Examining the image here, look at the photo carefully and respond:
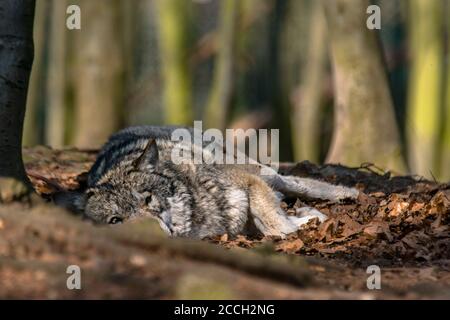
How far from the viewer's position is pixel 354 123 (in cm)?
1072

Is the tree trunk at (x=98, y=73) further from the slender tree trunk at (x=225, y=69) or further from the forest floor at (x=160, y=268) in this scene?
the forest floor at (x=160, y=268)

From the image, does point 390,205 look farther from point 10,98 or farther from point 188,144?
point 10,98

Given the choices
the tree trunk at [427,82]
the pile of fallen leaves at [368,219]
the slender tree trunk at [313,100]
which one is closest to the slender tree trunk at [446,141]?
the tree trunk at [427,82]

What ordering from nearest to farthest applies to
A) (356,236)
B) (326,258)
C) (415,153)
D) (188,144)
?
(326,258), (356,236), (188,144), (415,153)

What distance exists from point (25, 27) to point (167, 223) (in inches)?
76.2

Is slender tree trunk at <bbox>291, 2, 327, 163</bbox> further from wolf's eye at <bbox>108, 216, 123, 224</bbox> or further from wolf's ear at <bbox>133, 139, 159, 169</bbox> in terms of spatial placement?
wolf's eye at <bbox>108, 216, 123, 224</bbox>

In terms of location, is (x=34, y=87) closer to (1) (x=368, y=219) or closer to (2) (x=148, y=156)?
(2) (x=148, y=156)

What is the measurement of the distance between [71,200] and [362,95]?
4.81m

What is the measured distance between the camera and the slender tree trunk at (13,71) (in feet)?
20.7

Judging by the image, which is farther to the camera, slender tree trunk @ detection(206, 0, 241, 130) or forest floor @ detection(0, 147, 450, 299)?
slender tree trunk @ detection(206, 0, 241, 130)

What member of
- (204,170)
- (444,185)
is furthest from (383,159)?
(204,170)

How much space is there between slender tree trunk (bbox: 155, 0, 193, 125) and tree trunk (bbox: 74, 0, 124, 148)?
3677 mm

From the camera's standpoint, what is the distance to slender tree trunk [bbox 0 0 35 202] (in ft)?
20.7

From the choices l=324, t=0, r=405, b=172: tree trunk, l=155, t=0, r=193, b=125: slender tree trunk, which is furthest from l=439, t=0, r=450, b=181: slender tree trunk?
l=324, t=0, r=405, b=172: tree trunk
